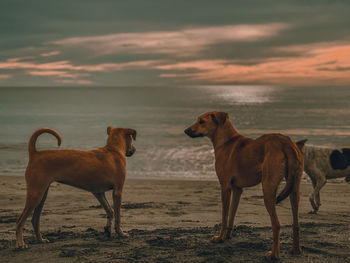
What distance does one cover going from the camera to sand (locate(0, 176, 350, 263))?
4953 millimetres

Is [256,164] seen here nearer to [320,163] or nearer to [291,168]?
[291,168]

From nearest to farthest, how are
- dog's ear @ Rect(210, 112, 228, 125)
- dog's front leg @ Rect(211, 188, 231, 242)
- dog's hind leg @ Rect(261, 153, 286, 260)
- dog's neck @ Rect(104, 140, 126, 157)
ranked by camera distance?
dog's hind leg @ Rect(261, 153, 286, 260)
dog's front leg @ Rect(211, 188, 231, 242)
dog's ear @ Rect(210, 112, 228, 125)
dog's neck @ Rect(104, 140, 126, 157)

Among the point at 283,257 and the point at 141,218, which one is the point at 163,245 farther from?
the point at 141,218

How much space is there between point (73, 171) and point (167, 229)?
1.97 meters

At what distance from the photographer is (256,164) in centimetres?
506

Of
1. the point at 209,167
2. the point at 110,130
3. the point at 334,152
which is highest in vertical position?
the point at 110,130

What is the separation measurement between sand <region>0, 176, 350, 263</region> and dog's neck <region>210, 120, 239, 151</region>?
144 centimetres

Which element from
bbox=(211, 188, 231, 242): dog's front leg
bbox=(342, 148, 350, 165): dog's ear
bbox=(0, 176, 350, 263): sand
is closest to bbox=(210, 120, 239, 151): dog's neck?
bbox=(211, 188, 231, 242): dog's front leg

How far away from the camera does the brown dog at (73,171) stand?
5289mm

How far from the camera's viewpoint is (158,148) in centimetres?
2617

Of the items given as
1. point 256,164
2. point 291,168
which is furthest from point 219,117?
point 291,168

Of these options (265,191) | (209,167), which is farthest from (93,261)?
(209,167)

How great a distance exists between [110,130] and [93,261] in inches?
98.6

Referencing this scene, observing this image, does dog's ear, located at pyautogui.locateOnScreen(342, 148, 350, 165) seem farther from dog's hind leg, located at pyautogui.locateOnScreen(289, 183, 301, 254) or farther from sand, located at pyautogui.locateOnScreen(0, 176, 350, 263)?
dog's hind leg, located at pyautogui.locateOnScreen(289, 183, 301, 254)
